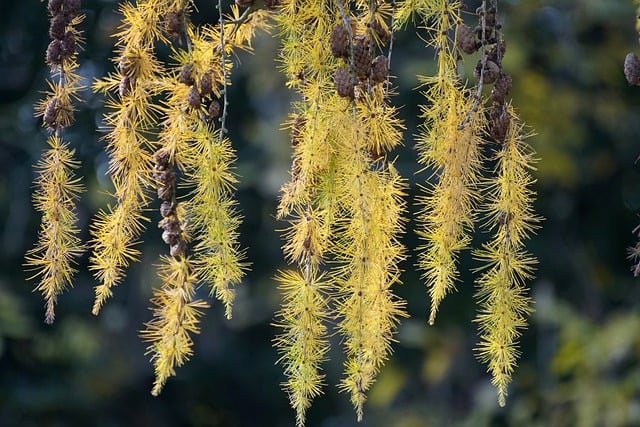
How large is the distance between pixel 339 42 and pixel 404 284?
3311 mm

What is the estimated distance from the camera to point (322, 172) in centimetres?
97

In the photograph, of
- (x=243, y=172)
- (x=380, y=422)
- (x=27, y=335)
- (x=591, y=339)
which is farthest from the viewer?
(x=380, y=422)

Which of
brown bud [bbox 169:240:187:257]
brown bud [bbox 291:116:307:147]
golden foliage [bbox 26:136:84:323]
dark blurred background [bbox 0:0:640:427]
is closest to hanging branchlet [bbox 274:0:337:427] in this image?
brown bud [bbox 291:116:307:147]

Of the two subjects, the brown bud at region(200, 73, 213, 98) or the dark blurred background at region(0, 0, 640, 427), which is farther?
the dark blurred background at region(0, 0, 640, 427)

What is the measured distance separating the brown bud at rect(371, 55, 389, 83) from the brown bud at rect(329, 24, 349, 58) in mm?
29

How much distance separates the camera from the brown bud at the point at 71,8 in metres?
1.04

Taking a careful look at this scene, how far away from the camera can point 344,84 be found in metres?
0.94

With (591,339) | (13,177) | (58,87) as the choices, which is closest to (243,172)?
(13,177)

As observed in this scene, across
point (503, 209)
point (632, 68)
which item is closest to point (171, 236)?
point (503, 209)

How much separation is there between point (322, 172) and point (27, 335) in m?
3.26

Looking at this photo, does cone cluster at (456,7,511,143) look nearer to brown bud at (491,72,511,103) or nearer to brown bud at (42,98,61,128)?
brown bud at (491,72,511,103)

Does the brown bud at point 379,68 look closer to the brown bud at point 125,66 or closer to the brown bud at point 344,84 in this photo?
the brown bud at point 344,84

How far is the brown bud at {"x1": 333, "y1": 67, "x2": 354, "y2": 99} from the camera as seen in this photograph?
942mm

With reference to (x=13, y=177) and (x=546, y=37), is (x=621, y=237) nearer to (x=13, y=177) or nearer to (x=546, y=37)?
(x=546, y=37)
